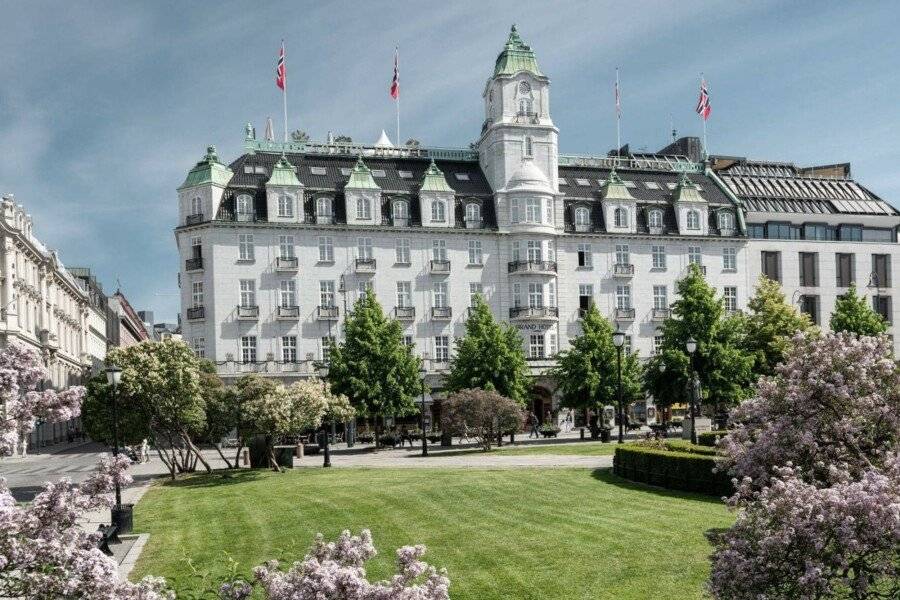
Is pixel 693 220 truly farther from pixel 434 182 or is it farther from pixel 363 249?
pixel 363 249

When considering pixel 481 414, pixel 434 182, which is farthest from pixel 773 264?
pixel 481 414

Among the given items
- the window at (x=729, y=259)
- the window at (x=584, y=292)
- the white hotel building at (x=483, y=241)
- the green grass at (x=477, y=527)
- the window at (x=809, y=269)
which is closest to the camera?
the green grass at (x=477, y=527)

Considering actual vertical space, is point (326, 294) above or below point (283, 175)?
below

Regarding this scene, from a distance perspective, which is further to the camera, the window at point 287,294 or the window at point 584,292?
the window at point 584,292

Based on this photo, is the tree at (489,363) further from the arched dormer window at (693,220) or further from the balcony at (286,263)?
the arched dormer window at (693,220)

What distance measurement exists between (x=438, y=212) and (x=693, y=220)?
72.5 ft

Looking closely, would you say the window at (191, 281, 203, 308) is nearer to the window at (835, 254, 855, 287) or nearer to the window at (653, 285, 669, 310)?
the window at (653, 285, 669, 310)

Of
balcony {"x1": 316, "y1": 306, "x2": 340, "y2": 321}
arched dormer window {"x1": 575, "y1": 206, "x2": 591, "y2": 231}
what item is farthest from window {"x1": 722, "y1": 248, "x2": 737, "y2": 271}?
balcony {"x1": 316, "y1": 306, "x2": 340, "y2": 321}

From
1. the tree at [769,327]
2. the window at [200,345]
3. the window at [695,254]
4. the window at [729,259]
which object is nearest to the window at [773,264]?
the window at [729,259]

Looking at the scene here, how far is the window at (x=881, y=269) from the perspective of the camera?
83.0 metres

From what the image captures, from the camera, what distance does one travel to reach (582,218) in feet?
246

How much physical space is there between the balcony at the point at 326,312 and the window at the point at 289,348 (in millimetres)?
2501

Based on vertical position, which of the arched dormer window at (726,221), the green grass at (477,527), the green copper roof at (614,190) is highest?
the green copper roof at (614,190)

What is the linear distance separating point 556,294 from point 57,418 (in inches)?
2555
